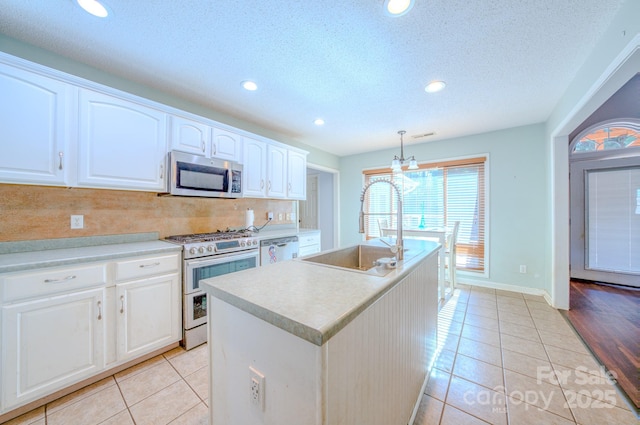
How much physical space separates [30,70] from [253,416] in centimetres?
253

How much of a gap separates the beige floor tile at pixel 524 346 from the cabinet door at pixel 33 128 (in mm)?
3931

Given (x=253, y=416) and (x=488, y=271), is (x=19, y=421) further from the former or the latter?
(x=488, y=271)

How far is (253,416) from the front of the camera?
0.86m

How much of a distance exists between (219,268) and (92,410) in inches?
46.3

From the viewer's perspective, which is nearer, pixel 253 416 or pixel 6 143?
pixel 253 416

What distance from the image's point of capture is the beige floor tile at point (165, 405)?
141cm

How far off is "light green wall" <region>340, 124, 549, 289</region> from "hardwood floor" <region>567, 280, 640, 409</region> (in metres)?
0.61

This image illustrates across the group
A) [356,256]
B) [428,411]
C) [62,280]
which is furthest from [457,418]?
[62,280]

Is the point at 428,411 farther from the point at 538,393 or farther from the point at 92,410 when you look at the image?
the point at 92,410

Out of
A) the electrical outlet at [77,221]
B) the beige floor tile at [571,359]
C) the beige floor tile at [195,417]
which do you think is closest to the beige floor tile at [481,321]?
the beige floor tile at [571,359]

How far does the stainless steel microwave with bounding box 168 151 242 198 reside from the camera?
2.26 metres

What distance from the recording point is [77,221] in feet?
6.47

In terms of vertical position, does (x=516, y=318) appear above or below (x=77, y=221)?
below

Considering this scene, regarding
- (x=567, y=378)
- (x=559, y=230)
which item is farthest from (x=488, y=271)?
(x=567, y=378)
